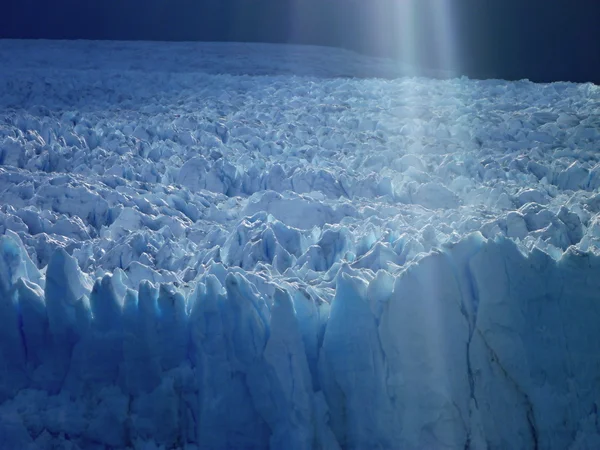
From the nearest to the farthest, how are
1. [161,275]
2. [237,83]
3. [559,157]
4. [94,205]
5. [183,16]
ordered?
[161,275]
[94,205]
[559,157]
[237,83]
[183,16]

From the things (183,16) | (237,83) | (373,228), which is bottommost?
(373,228)

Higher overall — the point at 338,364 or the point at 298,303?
the point at 298,303

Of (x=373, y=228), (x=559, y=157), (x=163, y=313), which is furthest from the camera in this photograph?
(x=559, y=157)

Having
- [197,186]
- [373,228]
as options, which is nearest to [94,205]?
[197,186]

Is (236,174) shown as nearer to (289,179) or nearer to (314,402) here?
(289,179)
